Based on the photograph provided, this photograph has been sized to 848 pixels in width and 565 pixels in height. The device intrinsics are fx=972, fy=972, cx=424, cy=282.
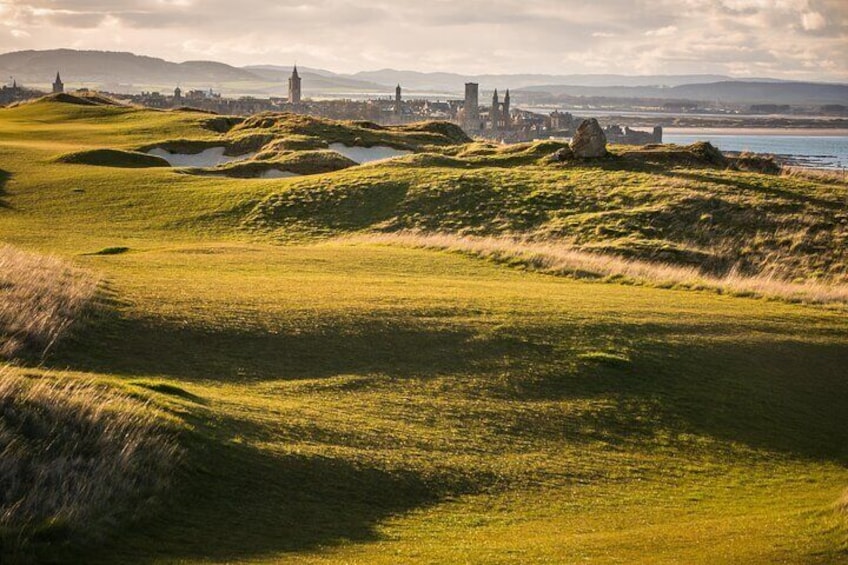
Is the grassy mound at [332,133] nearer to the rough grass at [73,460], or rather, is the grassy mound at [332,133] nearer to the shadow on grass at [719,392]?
the shadow on grass at [719,392]

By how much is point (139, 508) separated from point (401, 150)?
167 feet

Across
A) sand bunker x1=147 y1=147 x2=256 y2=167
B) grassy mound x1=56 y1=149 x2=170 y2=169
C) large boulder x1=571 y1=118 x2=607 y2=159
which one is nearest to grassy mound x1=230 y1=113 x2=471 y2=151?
sand bunker x1=147 y1=147 x2=256 y2=167

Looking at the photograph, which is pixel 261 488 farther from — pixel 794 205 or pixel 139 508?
pixel 794 205

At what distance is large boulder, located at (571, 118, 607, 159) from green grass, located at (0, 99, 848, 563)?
2015 centimetres

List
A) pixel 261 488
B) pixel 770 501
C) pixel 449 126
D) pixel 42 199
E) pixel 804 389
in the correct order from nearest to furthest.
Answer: pixel 261 488 < pixel 770 501 < pixel 804 389 < pixel 42 199 < pixel 449 126

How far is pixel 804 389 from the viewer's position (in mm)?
17297

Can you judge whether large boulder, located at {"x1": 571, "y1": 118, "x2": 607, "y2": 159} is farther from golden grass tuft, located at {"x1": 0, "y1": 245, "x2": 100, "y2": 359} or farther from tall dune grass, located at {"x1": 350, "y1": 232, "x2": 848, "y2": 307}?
golden grass tuft, located at {"x1": 0, "y1": 245, "x2": 100, "y2": 359}

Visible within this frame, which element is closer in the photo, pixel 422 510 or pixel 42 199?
pixel 422 510

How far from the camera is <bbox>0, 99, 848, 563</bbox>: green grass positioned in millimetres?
10172

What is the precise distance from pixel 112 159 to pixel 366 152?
16.7 meters

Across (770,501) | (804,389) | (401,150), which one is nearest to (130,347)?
(770,501)

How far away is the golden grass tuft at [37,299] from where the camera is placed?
536 inches

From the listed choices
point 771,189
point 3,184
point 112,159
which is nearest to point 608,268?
point 771,189

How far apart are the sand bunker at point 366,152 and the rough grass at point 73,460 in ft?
156
